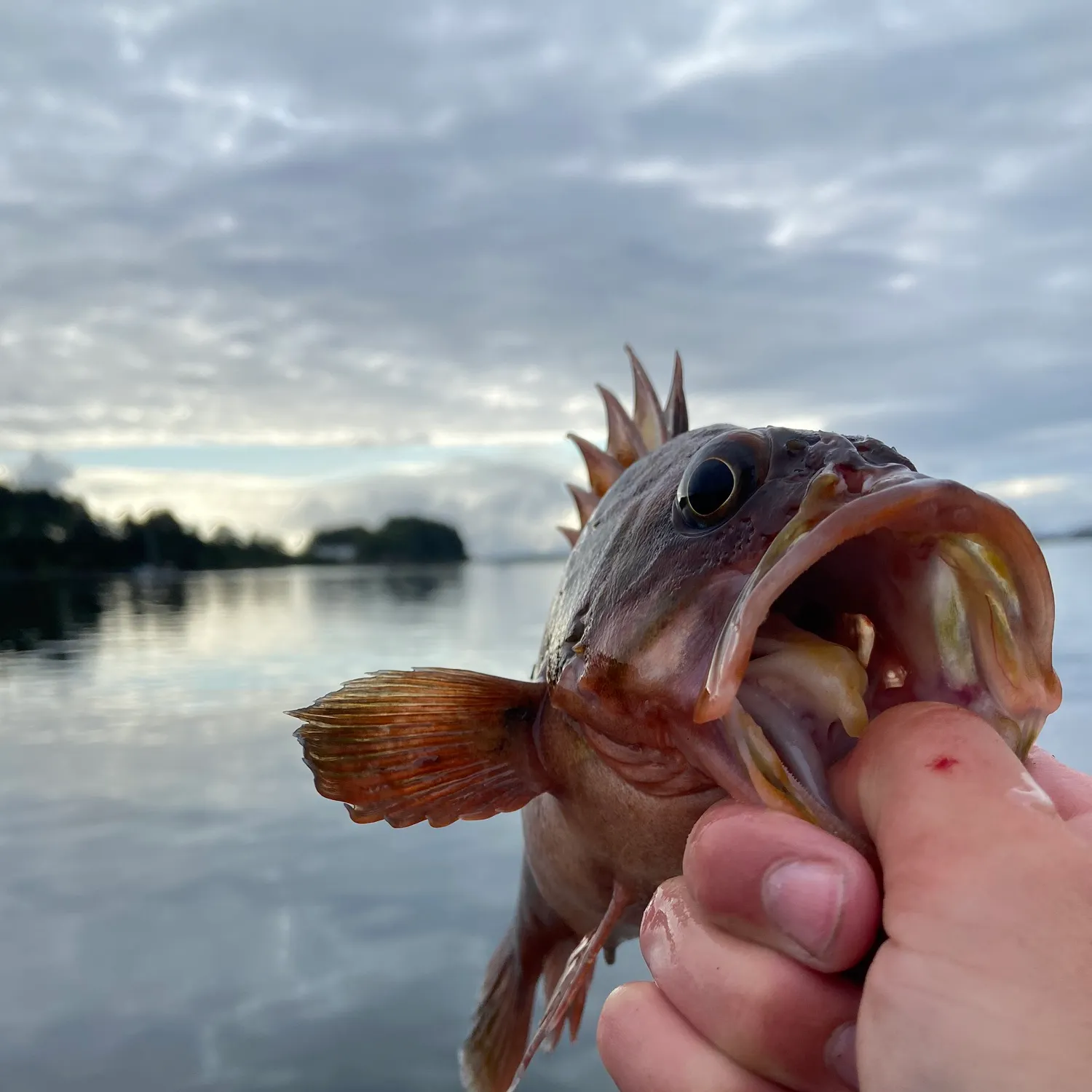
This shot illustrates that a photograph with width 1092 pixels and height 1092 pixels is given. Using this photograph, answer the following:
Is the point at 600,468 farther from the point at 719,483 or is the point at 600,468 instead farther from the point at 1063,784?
the point at 1063,784

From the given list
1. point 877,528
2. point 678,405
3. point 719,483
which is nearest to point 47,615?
point 678,405

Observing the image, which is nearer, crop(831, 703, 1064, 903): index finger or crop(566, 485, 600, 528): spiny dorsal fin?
crop(831, 703, 1064, 903): index finger

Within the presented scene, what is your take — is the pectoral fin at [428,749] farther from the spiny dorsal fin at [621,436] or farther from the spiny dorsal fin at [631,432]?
the spiny dorsal fin at [621,436]

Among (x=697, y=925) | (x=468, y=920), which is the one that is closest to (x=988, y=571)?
(x=697, y=925)

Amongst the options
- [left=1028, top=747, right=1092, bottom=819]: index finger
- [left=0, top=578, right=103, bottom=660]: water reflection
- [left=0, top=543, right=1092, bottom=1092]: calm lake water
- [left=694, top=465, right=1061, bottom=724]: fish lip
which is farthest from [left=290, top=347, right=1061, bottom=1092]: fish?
[left=0, top=578, right=103, bottom=660]: water reflection

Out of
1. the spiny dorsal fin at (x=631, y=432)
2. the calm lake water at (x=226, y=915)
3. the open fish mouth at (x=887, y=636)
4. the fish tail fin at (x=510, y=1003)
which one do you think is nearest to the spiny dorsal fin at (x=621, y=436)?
the spiny dorsal fin at (x=631, y=432)

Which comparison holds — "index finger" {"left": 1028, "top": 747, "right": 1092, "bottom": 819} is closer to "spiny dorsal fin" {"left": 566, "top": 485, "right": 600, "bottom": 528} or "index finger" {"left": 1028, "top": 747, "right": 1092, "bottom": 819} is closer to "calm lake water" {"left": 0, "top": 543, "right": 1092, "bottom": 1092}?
"spiny dorsal fin" {"left": 566, "top": 485, "right": 600, "bottom": 528}

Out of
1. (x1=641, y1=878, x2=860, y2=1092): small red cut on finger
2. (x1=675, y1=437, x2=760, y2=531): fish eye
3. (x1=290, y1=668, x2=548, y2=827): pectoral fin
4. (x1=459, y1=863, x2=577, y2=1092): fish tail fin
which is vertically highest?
(x1=675, y1=437, x2=760, y2=531): fish eye
